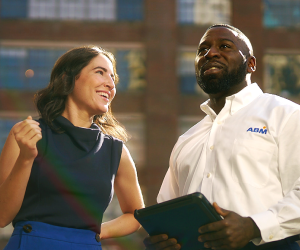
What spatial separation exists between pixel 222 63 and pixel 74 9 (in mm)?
18373

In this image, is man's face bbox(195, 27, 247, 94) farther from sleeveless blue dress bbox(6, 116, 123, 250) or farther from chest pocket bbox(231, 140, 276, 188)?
sleeveless blue dress bbox(6, 116, 123, 250)

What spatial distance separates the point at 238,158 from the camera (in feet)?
10.0

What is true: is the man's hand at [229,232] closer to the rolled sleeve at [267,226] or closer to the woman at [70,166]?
the rolled sleeve at [267,226]

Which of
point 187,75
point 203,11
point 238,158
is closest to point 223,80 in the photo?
point 238,158

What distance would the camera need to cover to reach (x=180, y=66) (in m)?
20.8

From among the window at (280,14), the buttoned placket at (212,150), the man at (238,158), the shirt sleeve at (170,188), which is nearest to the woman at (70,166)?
the shirt sleeve at (170,188)

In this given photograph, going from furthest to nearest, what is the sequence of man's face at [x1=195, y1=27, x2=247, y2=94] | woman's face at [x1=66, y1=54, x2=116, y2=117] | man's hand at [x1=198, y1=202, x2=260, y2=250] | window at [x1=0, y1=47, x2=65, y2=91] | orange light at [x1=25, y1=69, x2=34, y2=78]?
orange light at [x1=25, y1=69, x2=34, y2=78] < window at [x1=0, y1=47, x2=65, y2=91] < woman's face at [x1=66, y1=54, x2=116, y2=117] < man's face at [x1=195, y1=27, x2=247, y2=94] < man's hand at [x1=198, y1=202, x2=260, y2=250]

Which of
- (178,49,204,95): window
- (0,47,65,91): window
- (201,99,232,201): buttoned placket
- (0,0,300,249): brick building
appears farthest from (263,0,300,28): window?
(201,99,232,201): buttoned placket

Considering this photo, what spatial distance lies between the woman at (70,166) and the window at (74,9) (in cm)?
1751

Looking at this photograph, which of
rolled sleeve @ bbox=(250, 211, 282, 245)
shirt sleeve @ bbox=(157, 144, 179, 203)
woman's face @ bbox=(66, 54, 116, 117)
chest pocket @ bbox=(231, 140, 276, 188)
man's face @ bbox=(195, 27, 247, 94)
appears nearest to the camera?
rolled sleeve @ bbox=(250, 211, 282, 245)

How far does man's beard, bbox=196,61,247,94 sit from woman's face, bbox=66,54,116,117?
71 centimetres

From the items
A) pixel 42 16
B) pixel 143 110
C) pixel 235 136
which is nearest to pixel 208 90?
pixel 235 136

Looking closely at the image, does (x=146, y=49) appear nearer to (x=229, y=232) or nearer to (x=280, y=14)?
(x=280, y=14)

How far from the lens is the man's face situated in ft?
11.1
